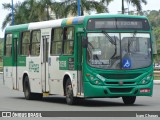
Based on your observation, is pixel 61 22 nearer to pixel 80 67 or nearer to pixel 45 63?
pixel 45 63

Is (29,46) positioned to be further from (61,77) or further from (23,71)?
(61,77)

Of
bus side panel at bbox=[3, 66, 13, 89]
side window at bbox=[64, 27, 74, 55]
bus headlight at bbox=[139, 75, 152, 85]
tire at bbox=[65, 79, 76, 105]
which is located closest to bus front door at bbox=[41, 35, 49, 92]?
side window at bbox=[64, 27, 74, 55]

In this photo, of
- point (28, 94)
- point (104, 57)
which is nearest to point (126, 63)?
point (104, 57)

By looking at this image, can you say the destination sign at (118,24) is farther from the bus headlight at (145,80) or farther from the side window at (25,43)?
the side window at (25,43)

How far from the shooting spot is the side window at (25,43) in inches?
1017

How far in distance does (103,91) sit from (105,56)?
1069 mm

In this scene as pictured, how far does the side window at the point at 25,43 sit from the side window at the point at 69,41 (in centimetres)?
395

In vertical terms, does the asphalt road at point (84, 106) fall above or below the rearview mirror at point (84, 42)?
below

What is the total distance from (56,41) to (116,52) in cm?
299

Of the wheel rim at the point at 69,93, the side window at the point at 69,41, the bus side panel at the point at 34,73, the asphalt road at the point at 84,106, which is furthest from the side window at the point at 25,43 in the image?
the wheel rim at the point at 69,93

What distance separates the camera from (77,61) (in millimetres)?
20922

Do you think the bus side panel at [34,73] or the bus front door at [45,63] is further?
the bus side panel at [34,73]

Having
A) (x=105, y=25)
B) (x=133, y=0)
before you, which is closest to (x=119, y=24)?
(x=105, y=25)

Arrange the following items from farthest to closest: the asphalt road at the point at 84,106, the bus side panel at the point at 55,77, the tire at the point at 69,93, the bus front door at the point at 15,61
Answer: the bus front door at the point at 15,61
the bus side panel at the point at 55,77
the tire at the point at 69,93
the asphalt road at the point at 84,106
